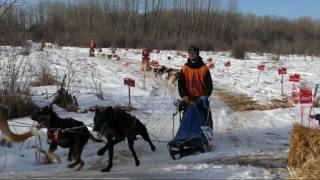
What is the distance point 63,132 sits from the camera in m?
7.50

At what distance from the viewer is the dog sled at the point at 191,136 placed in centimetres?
847

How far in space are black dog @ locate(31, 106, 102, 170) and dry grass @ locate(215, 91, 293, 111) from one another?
7535mm

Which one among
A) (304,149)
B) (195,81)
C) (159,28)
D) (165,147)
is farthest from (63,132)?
(159,28)

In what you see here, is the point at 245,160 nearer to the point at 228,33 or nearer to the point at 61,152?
the point at 61,152

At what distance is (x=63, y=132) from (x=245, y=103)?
9.16m

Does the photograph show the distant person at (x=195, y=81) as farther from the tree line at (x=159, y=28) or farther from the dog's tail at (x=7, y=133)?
the tree line at (x=159, y=28)

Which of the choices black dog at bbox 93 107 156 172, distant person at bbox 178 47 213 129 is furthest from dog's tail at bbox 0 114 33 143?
distant person at bbox 178 47 213 129

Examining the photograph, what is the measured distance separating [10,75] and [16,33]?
1.06 meters

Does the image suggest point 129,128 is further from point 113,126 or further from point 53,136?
point 53,136

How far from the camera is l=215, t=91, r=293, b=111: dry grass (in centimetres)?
1470

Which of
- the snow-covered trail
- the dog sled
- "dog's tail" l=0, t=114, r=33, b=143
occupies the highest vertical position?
"dog's tail" l=0, t=114, r=33, b=143

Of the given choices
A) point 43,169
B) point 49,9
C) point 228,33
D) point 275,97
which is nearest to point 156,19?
point 228,33

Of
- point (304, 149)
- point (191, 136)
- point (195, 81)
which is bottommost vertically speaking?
point (191, 136)

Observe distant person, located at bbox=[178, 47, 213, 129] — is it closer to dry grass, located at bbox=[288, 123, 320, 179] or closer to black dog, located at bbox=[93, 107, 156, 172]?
black dog, located at bbox=[93, 107, 156, 172]
